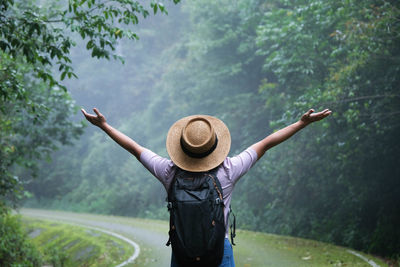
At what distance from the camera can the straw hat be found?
339cm

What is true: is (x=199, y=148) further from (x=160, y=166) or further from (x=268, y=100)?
(x=268, y=100)

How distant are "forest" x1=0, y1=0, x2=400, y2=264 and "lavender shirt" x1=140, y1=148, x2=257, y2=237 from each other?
3332mm

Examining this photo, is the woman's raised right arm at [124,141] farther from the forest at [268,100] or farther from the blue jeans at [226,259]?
the forest at [268,100]

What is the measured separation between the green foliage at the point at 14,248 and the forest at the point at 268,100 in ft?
0.87

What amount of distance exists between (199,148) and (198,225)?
56 cm

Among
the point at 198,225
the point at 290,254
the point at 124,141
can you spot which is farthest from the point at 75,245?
the point at 198,225

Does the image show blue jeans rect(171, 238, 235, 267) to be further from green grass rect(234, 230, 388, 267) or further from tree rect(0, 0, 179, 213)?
green grass rect(234, 230, 388, 267)

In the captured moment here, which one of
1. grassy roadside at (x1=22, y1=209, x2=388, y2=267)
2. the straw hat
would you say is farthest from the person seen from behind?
grassy roadside at (x1=22, y1=209, x2=388, y2=267)

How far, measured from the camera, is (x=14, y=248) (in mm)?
11219

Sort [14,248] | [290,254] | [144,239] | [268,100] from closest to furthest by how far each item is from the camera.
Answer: [290,254], [14,248], [144,239], [268,100]

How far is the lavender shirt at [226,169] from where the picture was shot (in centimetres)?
340

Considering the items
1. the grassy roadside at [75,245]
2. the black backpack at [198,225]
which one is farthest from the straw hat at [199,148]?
the grassy roadside at [75,245]

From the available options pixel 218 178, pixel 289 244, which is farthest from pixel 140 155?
pixel 289 244

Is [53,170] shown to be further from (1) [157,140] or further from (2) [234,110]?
(2) [234,110]
